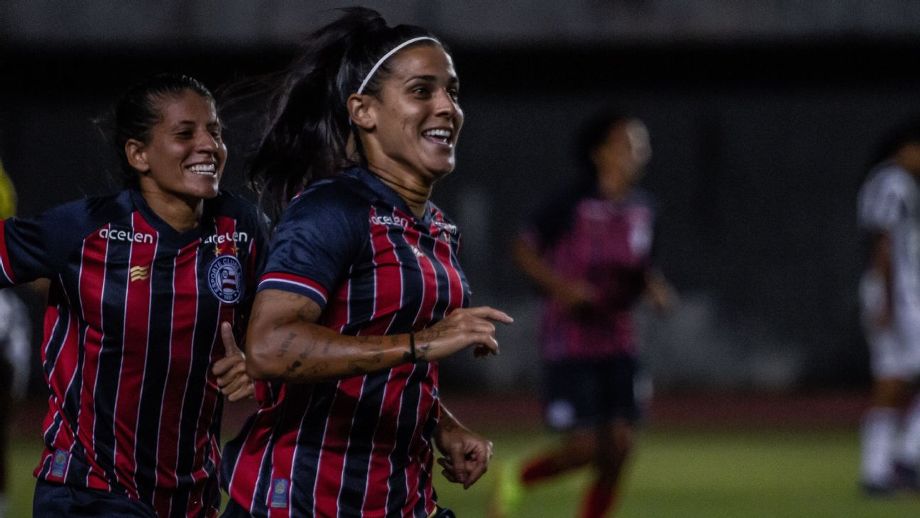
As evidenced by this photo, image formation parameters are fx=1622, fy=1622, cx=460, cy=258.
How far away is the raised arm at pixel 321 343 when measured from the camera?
10.8 ft

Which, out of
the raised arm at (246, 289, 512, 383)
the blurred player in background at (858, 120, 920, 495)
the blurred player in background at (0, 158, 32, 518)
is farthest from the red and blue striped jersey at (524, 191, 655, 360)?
the raised arm at (246, 289, 512, 383)

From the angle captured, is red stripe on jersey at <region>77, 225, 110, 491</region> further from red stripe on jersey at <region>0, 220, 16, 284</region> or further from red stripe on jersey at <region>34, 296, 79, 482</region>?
red stripe on jersey at <region>0, 220, 16, 284</region>

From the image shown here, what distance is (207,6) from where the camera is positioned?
57.7 feet

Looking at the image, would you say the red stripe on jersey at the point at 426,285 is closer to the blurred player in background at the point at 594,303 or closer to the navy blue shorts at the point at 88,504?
the navy blue shorts at the point at 88,504

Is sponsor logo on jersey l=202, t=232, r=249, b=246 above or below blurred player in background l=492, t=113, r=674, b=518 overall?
above

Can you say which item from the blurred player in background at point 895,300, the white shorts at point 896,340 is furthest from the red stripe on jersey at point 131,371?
the white shorts at point 896,340

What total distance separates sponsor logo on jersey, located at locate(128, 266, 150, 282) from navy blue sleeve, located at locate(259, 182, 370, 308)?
843 mm

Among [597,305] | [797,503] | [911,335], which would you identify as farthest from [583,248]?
[911,335]

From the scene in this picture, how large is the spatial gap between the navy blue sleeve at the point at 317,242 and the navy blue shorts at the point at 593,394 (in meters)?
4.69

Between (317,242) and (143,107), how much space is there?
50.4 inches

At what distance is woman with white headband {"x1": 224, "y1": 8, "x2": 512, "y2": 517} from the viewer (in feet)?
11.0

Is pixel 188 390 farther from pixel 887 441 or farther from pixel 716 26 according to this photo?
pixel 716 26

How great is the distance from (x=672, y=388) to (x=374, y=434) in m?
14.7

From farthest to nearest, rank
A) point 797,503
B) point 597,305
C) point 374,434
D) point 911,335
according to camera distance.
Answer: point 911,335 → point 797,503 → point 597,305 → point 374,434
